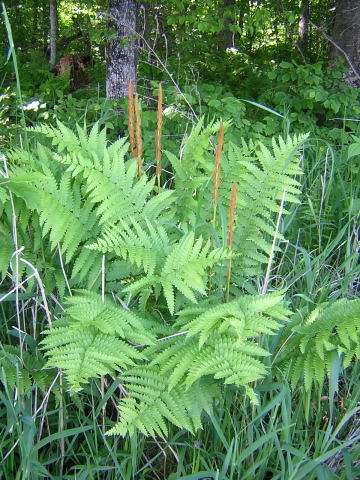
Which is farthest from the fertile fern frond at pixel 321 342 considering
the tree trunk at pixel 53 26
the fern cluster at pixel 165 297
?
the tree trunk at pixel 53 26

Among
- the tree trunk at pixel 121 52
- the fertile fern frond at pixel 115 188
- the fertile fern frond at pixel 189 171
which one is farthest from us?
the tree trunk at pixel 121 52

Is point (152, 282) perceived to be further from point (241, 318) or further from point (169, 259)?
point (241, 318)

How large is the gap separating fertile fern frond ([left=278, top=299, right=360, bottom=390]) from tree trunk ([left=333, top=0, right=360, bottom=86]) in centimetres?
345

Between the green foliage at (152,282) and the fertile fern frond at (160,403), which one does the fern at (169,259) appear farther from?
the fertile fern frond at (160,403)

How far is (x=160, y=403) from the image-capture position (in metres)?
1.36

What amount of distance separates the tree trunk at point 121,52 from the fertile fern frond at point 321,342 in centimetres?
319

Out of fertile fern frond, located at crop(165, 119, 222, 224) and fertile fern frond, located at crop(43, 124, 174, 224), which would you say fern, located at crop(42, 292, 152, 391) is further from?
fertile fern frond, located at crop(165, 119, 222, 224)

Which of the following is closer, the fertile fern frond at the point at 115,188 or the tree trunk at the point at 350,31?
the fertile fern frond at the point at 115,188

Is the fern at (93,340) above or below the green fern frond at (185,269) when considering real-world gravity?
below

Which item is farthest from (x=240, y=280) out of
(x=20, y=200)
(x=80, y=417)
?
(x=20, y=200)

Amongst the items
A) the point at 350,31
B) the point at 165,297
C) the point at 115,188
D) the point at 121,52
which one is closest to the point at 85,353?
the point at 165,297

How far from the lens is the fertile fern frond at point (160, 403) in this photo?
1.32 metres

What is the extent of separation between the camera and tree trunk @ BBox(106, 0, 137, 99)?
4.15 m

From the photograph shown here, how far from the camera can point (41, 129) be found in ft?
6.19
